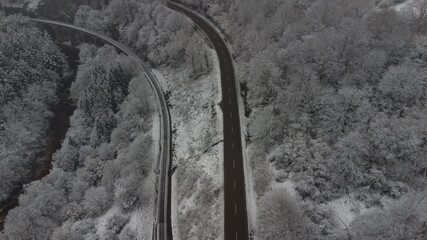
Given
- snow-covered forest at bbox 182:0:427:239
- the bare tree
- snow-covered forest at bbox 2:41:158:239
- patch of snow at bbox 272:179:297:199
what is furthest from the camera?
the bare tree

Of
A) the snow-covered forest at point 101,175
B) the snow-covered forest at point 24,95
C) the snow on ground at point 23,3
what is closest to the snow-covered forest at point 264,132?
the snow-covered forest at point 101,175

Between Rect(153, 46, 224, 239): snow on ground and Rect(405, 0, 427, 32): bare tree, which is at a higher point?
Rect(405, 0, 427, 32): bare tree

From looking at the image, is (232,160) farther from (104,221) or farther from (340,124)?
(104,221)

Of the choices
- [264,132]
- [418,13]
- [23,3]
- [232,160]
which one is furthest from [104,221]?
[23,3]

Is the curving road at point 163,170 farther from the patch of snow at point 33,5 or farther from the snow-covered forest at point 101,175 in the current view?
the patch of snow at point 33,5

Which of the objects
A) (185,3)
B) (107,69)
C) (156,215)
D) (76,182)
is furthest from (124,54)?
(156,215)

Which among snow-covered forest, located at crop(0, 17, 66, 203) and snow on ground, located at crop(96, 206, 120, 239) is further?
snow-covered forest, located at crop(0, 17, 66, 203)

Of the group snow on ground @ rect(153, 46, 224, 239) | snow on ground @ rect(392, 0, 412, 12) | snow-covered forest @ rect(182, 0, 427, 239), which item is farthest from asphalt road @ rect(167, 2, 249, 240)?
snow on ground @ rect(392, 0, 412, 12)

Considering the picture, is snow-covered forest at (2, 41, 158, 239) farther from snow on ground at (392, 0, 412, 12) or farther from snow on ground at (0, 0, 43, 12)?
snow on ground at (0, 0, 43, 12)
